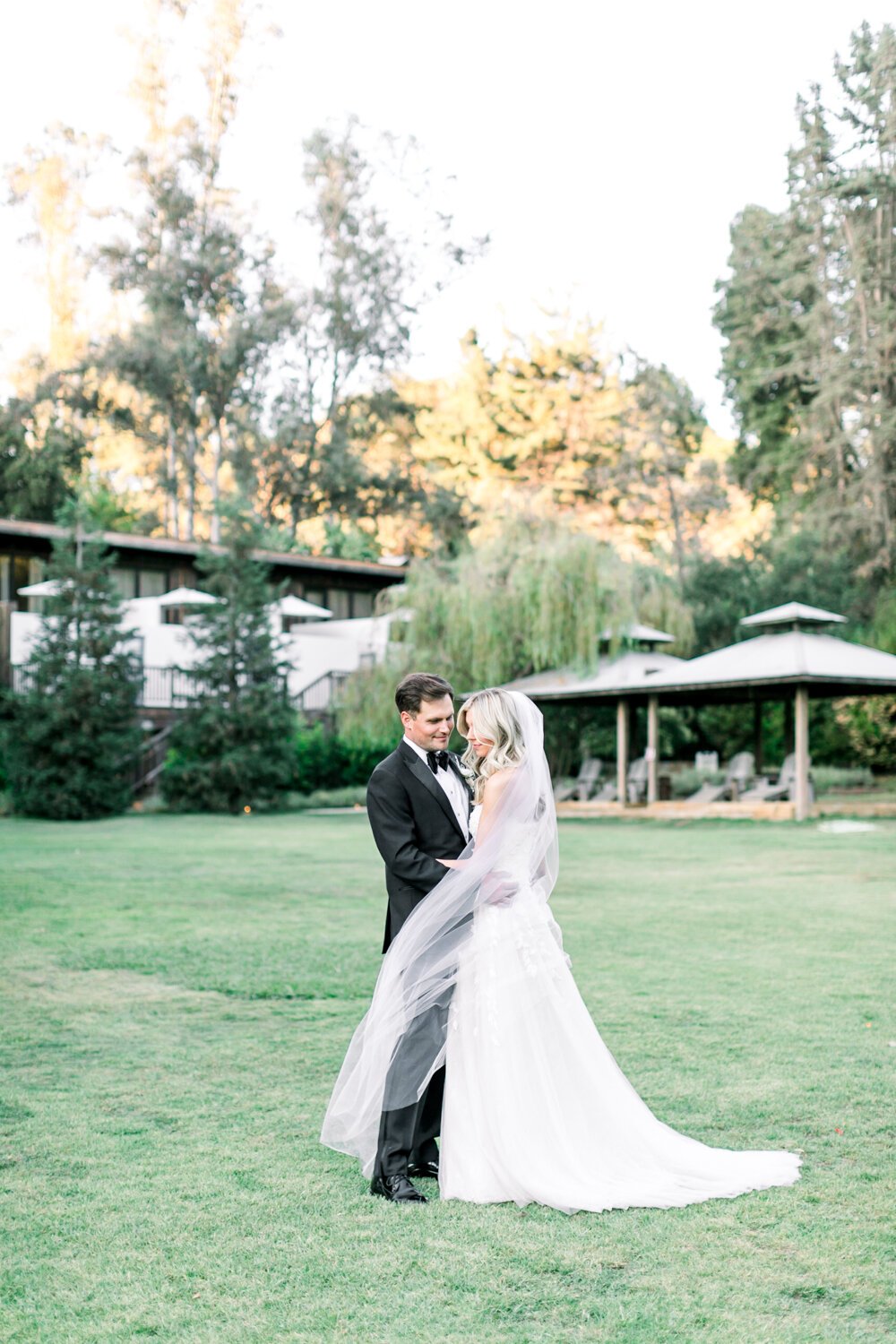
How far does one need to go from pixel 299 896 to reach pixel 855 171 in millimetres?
31277

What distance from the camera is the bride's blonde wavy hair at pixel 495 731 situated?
4.86 metres

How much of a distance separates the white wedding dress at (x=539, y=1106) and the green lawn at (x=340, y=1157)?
0.35 feet

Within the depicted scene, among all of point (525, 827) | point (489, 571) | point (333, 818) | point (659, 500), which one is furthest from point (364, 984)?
point (659, 500)

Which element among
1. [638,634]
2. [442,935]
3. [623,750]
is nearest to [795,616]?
[638,634]

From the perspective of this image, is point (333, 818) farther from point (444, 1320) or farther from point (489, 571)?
point (444, 1320)

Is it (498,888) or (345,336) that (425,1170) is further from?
(345,336)

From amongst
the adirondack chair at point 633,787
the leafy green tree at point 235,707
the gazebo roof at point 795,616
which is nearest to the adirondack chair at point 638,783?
the adirondack chair at point 633,787

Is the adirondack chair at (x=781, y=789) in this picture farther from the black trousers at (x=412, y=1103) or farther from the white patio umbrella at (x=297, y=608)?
the black trousers at (x=412, y=1103)

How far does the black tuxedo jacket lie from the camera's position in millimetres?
4910

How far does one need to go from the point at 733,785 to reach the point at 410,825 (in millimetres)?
22976

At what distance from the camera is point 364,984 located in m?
9.05

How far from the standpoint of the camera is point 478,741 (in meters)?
4.90

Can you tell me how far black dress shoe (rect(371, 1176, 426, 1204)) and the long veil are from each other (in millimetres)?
223

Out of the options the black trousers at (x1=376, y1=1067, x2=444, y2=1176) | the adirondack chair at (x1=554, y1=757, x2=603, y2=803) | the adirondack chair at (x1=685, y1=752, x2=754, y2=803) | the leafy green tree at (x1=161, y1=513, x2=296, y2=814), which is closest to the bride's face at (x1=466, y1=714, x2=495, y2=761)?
the black trousers at (x1=376, y1=1067, x2=444, y2=1176)
